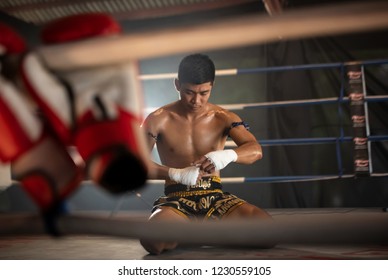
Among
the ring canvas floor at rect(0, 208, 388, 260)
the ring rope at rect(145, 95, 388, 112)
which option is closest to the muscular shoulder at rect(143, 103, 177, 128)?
the ring canvas floor at rect(0, 208, 388, 260)

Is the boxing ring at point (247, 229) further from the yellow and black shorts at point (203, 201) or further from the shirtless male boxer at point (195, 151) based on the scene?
the yellow and black shorts at point (203, 201)

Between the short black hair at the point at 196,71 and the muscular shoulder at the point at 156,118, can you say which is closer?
the short black hair at the point at 196,71

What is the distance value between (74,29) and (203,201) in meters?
1.13

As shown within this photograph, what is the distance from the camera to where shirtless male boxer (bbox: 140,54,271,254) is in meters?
1.62

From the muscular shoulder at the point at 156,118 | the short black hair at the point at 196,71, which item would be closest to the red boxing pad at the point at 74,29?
the short black hair at the point at 196,71

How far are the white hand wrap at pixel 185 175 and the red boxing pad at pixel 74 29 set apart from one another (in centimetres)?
100

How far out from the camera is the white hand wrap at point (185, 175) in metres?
1.59

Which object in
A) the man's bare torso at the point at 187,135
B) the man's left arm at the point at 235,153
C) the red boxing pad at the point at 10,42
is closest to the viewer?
the red boxing pad at the point at 10,42

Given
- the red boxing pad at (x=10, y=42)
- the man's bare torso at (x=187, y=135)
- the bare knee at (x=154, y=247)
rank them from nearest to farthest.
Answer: the red boxing pad at (x=10, y=42) → the bare knee at (x=154, y=247) → the man's bare torso at (x=187, y=135)

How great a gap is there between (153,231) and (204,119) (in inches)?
54.6

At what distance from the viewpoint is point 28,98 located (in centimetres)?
61

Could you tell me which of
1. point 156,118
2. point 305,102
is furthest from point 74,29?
point 305,102

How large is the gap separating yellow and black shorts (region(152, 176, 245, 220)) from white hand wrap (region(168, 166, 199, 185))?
0.24 ft

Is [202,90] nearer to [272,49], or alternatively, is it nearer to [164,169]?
[164,169]
